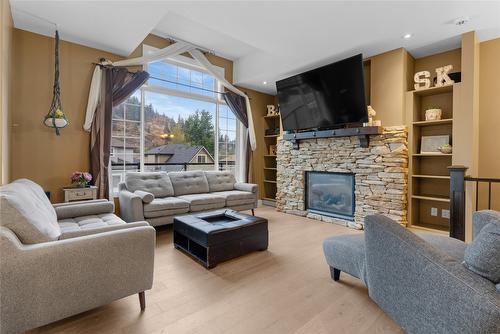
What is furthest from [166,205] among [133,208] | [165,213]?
[133,208]

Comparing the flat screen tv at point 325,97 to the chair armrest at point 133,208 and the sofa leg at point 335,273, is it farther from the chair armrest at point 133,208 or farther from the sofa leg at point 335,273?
the chair armrest at point 133,208

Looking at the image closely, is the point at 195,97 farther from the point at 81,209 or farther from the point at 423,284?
the point at 423,284

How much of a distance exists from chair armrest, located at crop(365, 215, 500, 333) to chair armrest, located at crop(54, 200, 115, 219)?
9.37ft

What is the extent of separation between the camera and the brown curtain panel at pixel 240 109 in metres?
5.33

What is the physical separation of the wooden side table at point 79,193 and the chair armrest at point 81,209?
538 mm

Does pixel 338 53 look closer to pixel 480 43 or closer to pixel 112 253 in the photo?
pixel 480 43

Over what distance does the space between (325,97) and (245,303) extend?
3371 millimetres

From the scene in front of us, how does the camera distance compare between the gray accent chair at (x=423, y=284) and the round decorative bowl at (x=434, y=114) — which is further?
the round decorative bowl at (x=434, y=114)

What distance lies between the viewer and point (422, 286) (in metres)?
1.25

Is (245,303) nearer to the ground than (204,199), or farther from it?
nearer to the ground

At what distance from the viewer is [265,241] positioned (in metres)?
2.91

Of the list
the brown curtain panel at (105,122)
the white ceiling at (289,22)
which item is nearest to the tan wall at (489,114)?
the white ceiling at (289,22)

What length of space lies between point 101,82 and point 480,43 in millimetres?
5516

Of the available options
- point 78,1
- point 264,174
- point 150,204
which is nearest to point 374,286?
point 150,204
